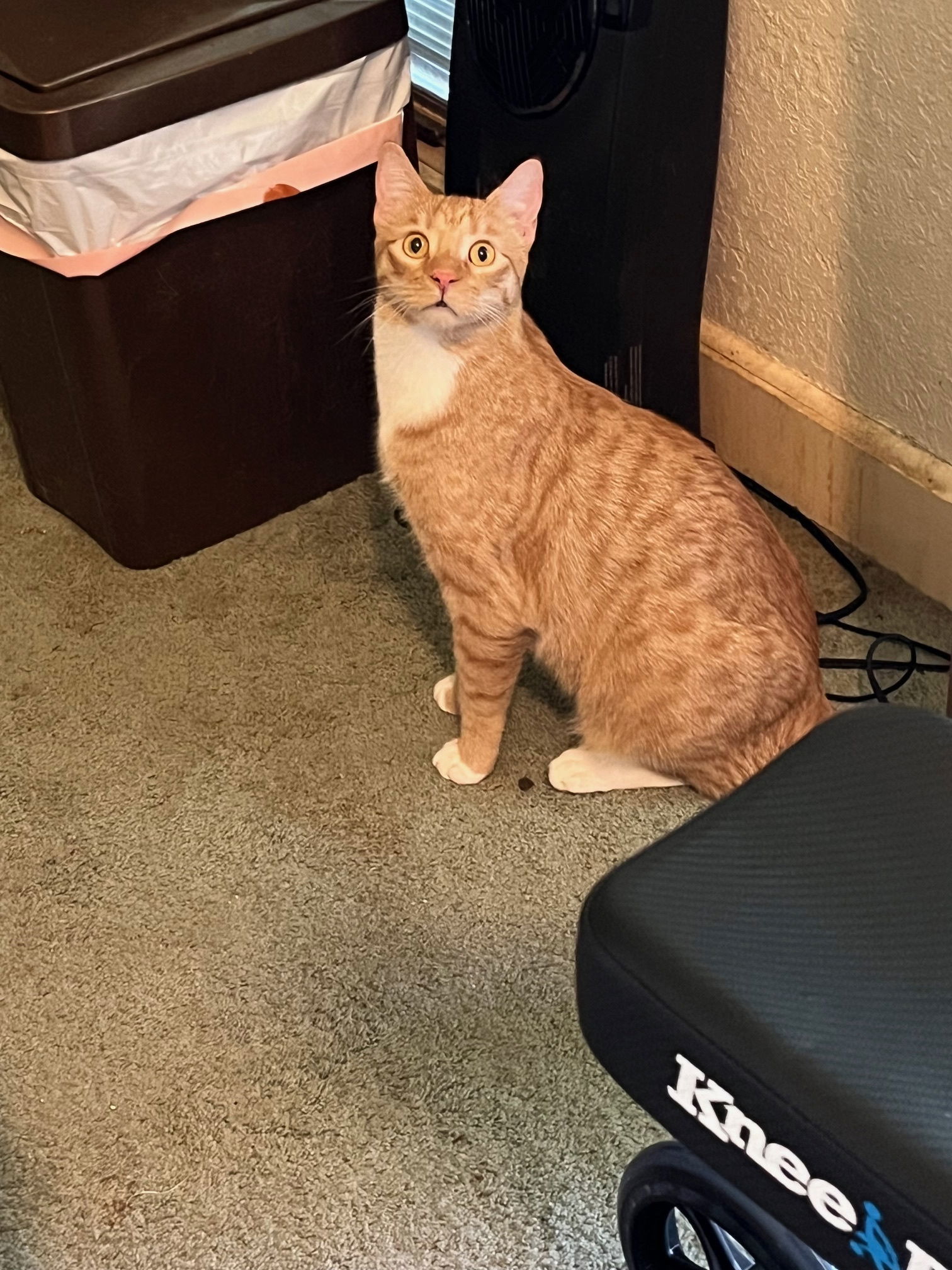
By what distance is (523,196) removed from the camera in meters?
1.25

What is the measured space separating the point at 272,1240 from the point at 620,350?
107 cm

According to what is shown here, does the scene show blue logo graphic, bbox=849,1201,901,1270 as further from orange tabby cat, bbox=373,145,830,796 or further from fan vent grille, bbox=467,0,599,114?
fan vent grille, bbox=467,0,599,114

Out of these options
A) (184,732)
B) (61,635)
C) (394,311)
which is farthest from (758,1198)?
(61,635)

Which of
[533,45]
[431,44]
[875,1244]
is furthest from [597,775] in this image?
[431,44]

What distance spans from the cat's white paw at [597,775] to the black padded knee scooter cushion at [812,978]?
0.73m

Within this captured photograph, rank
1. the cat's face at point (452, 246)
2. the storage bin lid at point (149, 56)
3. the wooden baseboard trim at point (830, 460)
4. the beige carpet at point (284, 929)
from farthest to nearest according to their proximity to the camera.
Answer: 1. the wooden baseboard trim at point (830, 460)
2. the storage bin lid at point (149, 56)
3. the cat's face at point (452, 246)
4. the beige carpet at point (284, 929)

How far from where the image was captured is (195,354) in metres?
1.62

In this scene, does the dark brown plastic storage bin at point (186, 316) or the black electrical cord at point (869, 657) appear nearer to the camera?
the dark brown plastic storage bin at point (186, 316)

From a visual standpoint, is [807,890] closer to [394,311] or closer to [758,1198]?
[758,1198]

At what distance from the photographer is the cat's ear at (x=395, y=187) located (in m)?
1.27

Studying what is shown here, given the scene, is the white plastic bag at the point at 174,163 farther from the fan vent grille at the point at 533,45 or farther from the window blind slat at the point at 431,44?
the window blind slat at the point at 431,44

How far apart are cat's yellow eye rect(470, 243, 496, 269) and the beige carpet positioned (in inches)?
21.7

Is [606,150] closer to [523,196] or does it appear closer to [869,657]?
[523,196]

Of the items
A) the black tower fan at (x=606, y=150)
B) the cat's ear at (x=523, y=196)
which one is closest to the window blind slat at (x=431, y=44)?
the black tower fan at (x=606, y=150)
